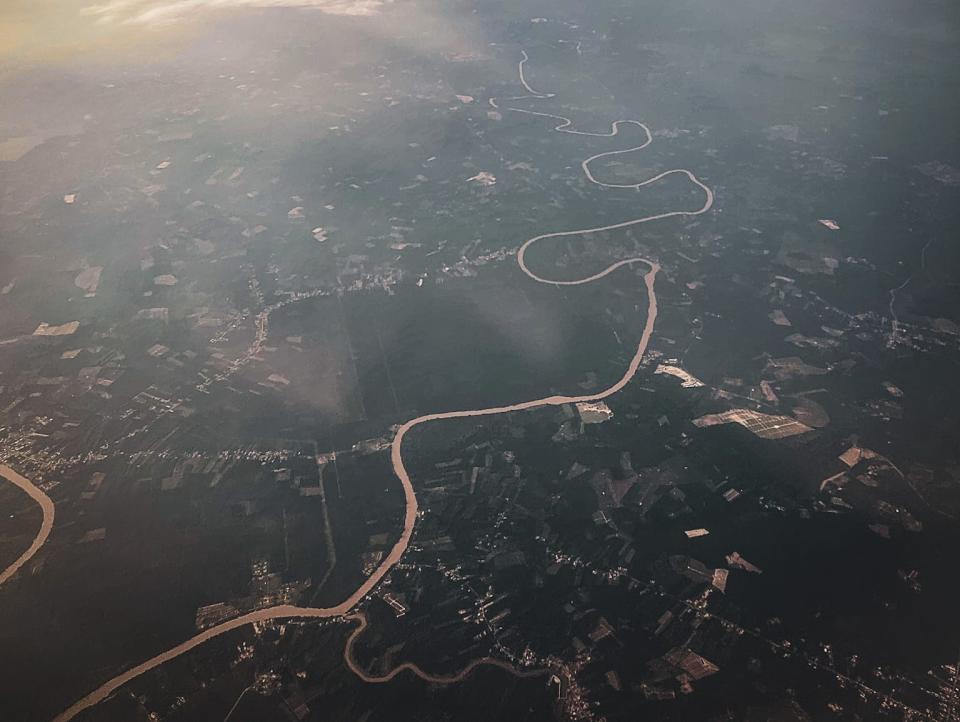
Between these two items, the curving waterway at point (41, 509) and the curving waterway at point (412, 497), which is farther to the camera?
the curving waterway at point (41, 509)

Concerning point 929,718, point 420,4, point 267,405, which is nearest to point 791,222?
point 929,718

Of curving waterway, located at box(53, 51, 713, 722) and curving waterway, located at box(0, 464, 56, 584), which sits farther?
curving waterway, located at box(0, 464, 56, 584)

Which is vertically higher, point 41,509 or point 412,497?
point 412,497

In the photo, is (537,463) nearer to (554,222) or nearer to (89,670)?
(89,670)
